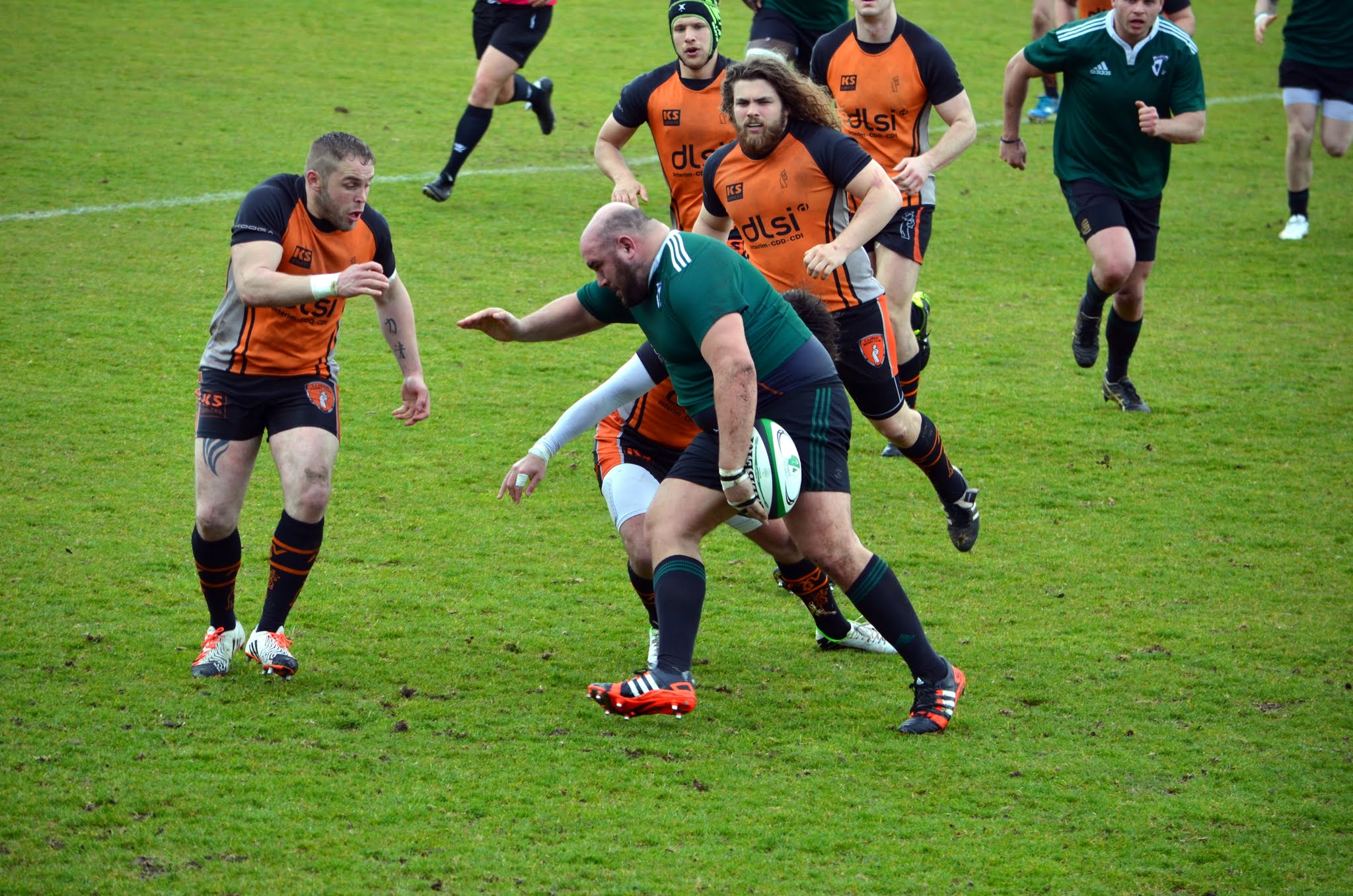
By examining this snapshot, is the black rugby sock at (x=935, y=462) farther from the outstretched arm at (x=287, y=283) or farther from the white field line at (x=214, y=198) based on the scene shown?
the white field line at (x=214, y=198)

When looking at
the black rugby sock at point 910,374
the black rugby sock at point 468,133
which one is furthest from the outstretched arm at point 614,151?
the black rugby sock at point 468,133

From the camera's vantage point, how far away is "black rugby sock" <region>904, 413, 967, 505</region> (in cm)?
646

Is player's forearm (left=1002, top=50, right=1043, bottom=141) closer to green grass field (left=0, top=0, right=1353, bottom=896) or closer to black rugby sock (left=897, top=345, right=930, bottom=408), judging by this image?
green grass field (left=0, top=0, right=1353, bottom=896)

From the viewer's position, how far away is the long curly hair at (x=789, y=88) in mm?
5809

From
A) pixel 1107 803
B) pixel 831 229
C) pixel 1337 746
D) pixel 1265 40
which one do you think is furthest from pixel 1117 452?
pixel 1265 40

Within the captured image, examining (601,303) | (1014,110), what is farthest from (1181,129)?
(601,303)

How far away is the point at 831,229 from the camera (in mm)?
6078

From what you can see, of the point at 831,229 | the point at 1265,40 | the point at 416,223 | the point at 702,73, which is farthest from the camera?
the point at 1265,40

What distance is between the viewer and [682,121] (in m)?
7.61

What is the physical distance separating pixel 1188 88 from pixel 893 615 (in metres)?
4.70

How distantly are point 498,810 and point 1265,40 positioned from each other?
20.5 m

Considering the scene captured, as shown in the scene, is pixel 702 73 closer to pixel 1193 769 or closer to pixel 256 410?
pixel 256 410

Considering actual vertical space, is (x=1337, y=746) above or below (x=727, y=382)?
below

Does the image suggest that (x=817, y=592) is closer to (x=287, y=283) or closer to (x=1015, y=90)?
(x=287, y=283)
